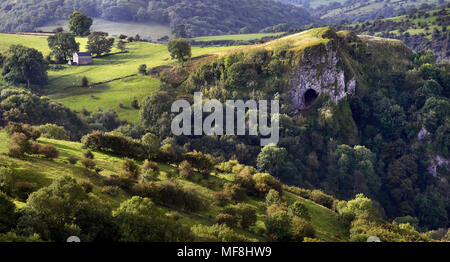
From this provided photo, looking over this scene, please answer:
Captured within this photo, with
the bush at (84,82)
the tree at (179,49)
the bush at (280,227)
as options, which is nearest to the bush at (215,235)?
the bush at (280,227)

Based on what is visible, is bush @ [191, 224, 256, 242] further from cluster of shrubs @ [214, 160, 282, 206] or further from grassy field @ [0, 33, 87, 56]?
grassy field @ [0, 33, 87, 56]

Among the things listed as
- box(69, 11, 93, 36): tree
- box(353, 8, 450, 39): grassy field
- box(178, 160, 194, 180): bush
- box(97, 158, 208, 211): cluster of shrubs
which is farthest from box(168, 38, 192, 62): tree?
box(353, 8, 450, 39): grassy field

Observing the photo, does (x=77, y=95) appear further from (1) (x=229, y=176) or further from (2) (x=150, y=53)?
(1) (x=229, y=176)

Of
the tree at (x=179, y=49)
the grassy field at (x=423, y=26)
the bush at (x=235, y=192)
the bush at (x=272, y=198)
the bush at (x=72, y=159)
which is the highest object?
the grassy field at (x=423, y=26)

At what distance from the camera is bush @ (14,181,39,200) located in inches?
845

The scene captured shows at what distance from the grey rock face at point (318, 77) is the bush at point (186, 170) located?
4557cm

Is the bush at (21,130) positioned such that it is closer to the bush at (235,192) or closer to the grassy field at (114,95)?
the bush at (235,192)

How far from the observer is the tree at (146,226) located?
17844 mm

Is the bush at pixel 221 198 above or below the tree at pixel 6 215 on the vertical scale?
below

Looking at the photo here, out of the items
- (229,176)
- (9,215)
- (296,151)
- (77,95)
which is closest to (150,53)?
(77,95)

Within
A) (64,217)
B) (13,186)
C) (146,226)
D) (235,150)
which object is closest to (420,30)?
(235,150)

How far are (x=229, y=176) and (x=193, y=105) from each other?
32219 millimetres
